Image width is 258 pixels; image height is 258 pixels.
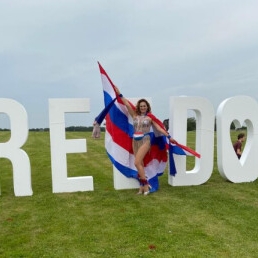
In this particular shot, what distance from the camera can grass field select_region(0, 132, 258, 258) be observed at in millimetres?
4195

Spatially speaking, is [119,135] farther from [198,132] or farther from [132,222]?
[132,222]

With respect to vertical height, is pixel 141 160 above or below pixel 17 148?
below

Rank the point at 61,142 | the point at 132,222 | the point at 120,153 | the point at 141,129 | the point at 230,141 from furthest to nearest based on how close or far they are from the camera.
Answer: the point at 230,141
the point at 120,153
the point at 61,142
the point at 141,129
the point at 132,222

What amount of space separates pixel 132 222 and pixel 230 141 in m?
3.39

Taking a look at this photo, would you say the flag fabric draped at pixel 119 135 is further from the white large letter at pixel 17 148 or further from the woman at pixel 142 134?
the white large letter at pixel 17 148

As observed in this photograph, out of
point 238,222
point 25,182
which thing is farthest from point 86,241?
point 25,182

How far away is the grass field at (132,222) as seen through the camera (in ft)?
13.8

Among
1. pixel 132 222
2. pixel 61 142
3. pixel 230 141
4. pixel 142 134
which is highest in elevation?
pixel 142 134

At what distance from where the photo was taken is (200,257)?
12.9 feet

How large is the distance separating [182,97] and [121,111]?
1245 mm

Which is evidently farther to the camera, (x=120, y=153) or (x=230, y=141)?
(x=230, y=141)

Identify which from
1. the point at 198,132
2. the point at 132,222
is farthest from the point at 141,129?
the point at 132,222

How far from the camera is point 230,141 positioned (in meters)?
7.71

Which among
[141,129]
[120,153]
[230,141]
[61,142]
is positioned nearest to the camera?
[141,129]
